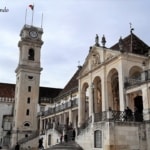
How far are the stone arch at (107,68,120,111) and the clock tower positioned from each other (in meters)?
25.6

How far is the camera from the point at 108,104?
30016mm

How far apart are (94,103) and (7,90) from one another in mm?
37570

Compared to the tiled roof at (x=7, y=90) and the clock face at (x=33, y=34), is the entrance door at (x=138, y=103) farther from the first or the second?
the tiled roof at (x=7, y=90)

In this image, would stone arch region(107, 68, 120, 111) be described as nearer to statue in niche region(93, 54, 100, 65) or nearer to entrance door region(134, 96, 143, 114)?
statue in niche region(93, 54, 100, 65)

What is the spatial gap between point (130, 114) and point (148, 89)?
2.77m

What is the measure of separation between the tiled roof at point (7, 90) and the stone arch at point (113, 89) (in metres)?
36.8

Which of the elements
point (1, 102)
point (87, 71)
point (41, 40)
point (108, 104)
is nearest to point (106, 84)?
point (108, 104)

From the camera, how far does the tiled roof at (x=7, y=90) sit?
64137mm

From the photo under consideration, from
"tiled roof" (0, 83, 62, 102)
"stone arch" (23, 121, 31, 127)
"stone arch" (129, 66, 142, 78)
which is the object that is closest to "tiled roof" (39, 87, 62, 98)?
"tiled roof" (0, 83, 62, 102)

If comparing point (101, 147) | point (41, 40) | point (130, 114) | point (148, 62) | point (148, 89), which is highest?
point (41, 40)

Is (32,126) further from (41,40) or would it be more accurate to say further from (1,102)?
(41,40)

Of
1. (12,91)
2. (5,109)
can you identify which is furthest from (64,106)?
(12,91)

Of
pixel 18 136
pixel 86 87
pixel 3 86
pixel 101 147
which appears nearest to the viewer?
pixel 101 147

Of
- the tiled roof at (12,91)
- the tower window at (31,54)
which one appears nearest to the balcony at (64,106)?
the tiled roof at (12,91)
